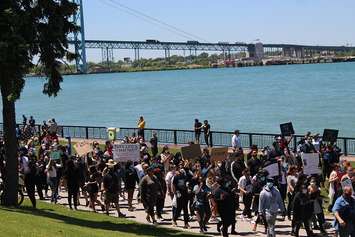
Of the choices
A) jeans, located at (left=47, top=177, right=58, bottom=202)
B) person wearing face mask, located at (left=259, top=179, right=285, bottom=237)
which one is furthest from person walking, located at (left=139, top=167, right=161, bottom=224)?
jeans, located at (left=47, top=177, right=58, bottom=202)

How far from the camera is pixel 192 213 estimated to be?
1861 centimetres

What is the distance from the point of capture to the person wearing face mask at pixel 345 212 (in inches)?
533

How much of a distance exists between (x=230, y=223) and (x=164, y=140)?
2226 cm

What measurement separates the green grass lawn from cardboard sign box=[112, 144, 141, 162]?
246cm

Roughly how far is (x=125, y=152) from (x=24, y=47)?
18.3 feet

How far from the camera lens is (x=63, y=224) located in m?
15.8

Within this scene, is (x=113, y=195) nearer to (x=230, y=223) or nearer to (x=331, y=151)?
(x=230, y=223)

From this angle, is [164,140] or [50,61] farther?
[164,140]

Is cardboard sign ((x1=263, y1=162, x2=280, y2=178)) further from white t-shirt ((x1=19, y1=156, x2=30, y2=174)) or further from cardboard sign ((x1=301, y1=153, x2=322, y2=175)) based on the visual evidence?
white t-shirt ((x1=19, y1=156, x2=30, y2=174))

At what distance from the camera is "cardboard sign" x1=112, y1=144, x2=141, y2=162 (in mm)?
21141

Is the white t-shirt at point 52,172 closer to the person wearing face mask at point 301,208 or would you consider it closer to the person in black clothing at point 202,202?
the person in black clothing at point 202,202

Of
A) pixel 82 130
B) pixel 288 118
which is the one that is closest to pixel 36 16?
pixel 82 130

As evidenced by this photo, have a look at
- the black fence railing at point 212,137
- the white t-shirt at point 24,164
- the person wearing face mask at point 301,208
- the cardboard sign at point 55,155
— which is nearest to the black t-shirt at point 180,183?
the person wearing face mask at point 301,208

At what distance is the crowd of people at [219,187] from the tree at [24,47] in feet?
3.39
